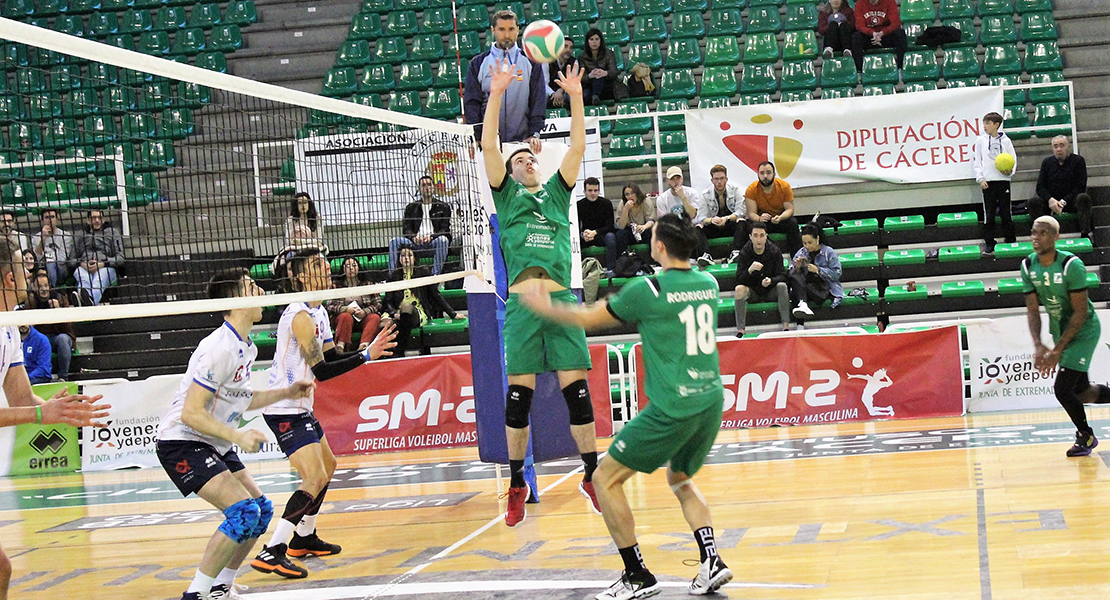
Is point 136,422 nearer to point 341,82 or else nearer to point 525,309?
point 341,82

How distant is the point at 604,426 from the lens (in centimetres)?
1247

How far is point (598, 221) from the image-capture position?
15.3 meters

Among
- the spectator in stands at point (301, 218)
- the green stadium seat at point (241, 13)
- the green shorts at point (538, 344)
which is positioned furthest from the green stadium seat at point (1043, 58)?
the green stadium seat at point (241, 13)

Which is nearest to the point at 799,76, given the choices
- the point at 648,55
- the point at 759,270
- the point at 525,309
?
the point at 648,55

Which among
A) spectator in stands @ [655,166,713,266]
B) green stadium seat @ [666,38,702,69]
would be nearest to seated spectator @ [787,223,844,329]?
spectator in stands @ [655,166,713,266]

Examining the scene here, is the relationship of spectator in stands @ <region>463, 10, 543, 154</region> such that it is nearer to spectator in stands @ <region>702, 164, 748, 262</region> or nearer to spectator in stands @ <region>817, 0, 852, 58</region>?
spectator in stands @ <region>702, 164, 748, 262</region>

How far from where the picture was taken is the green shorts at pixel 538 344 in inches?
285

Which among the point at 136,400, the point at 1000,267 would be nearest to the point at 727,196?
the point at 1000,267

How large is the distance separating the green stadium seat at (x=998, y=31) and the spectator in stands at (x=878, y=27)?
4.74 feet

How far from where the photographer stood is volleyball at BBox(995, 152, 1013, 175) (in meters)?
14.8

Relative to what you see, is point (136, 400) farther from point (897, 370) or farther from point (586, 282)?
point (897, 370)

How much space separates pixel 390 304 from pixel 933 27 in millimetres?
9576

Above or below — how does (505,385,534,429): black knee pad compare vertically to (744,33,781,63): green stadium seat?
below

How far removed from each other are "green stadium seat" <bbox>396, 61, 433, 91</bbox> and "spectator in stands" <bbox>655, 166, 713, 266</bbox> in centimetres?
550
